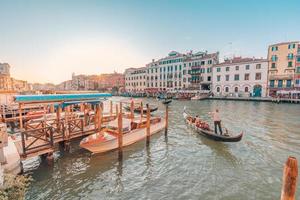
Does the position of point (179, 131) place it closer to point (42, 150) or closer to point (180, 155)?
point (180, 155)

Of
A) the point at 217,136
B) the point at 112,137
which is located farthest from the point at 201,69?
the point at 112,137

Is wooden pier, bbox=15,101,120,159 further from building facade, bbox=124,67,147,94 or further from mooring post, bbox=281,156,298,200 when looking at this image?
building facade, bbox=124,67,147,94

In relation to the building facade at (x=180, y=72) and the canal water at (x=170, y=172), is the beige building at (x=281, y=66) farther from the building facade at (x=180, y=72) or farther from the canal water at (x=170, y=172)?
the canal water at (x=170, y=172)

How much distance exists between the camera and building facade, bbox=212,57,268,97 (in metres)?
44.7

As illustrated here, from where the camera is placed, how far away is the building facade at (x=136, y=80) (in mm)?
73969

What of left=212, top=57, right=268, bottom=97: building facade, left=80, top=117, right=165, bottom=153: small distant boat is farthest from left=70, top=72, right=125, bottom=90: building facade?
left=80, top=117, right=165, bottom=153: small distant boat

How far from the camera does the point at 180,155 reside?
10.3 metres

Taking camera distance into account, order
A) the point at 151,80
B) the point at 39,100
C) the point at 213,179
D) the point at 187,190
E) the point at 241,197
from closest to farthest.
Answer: the point at 241,197
the point at 187,190
the point at 213,179
the point at 39,100
the point at 151,80

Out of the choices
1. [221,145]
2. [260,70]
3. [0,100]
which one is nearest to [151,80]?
[260,70]

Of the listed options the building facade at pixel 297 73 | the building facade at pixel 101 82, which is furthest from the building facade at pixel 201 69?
the building facade at pixel 101 82

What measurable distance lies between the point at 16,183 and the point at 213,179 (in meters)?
7.25

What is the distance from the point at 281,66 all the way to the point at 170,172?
4875 cm

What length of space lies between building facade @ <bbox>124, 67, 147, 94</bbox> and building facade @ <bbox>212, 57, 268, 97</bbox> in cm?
3056

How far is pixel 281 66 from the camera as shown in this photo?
1692 inches
